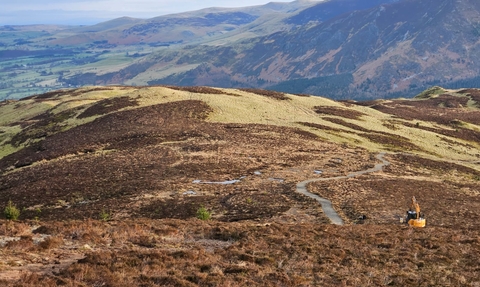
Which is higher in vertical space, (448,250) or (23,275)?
(23,275)

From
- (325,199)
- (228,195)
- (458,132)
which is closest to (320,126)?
(458,132)

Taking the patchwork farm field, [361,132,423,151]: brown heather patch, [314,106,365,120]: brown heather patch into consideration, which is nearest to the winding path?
the patchwork farm field

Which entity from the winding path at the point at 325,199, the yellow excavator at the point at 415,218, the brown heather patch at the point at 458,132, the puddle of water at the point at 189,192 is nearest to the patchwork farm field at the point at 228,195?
the puddle of water at the point at 189,192

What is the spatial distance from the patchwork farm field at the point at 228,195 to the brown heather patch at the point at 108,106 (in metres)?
0.67

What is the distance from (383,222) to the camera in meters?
35.4

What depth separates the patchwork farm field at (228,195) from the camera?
21.0 meters

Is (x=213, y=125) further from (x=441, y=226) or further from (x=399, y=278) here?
(x=399, y=278)

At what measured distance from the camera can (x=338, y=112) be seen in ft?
340

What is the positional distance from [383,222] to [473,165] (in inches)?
1824

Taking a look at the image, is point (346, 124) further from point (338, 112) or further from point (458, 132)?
point (458, 132)

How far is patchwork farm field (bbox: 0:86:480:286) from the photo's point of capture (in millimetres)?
20953

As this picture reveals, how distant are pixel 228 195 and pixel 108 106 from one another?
59.5 m

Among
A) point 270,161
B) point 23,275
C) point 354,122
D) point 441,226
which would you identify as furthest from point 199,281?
point 354,122

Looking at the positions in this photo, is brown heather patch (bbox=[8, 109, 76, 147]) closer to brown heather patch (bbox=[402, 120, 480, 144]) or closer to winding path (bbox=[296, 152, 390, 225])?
Result: winding path (bbox=[296, 152, 390, 225])
